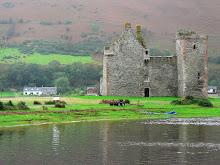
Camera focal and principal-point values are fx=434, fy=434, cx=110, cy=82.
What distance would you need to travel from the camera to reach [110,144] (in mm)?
25453

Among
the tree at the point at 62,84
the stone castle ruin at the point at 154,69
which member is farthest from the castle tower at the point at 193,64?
the tree at the point at 62,84

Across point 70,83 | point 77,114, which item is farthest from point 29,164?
point 70,83

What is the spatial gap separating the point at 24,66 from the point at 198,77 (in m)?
104

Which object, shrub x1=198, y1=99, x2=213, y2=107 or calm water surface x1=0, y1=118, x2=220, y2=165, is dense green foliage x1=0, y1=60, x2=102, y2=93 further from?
calm water surface x1=0, y1=118, x2=220, y2=165

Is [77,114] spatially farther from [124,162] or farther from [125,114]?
[124,162]

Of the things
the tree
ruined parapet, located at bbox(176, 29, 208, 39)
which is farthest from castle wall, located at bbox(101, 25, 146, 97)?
the tree

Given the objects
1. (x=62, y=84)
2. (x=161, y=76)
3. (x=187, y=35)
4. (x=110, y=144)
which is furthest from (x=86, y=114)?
(x=62, y=84)

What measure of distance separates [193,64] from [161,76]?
6.05 metres

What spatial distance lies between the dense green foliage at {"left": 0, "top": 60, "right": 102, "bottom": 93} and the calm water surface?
385 ft

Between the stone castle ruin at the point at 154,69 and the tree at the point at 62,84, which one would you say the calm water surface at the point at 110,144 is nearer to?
the stone castle ruin at the point at 154,69

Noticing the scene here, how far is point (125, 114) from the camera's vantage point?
1781 inches

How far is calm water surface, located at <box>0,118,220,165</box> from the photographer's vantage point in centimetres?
Result: 2084

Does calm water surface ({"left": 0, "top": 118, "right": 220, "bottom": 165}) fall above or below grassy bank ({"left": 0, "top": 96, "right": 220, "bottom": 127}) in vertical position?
below

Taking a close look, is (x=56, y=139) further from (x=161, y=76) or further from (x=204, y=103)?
(x=161, y=76)
